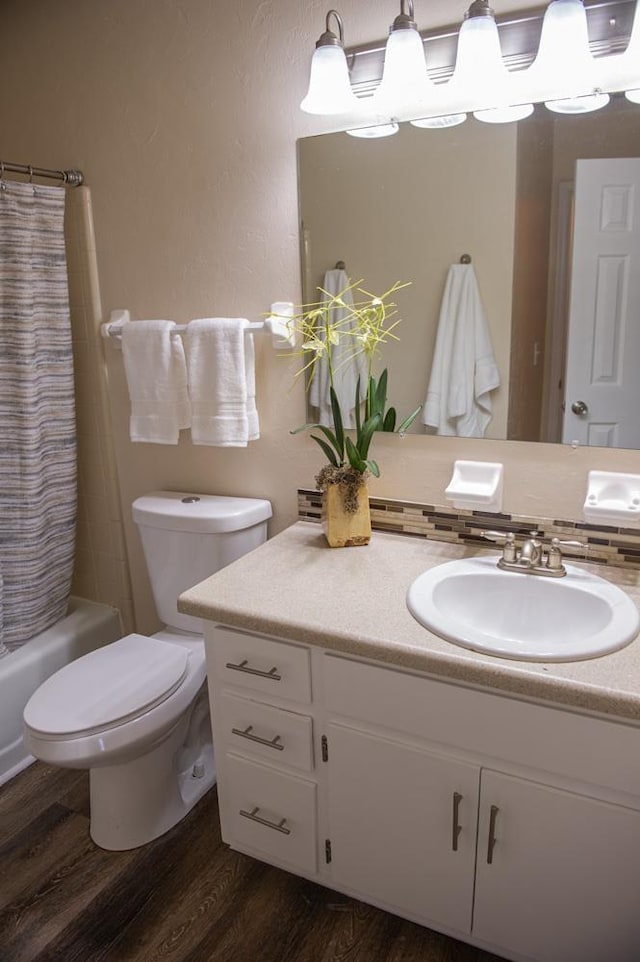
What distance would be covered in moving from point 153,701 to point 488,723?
85 cm

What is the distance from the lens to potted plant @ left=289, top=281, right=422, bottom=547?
64.4 inches

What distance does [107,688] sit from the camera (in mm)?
1667

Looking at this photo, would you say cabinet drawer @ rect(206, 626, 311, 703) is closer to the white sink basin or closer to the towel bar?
the white sink basin

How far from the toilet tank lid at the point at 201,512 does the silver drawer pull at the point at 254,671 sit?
0.48 m

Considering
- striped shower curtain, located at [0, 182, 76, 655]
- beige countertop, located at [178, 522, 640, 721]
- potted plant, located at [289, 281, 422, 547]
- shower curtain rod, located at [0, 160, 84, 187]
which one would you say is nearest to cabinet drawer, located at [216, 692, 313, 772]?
beige countertop, located at [178, 522, 640, 721]

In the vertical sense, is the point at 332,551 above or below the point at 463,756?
above

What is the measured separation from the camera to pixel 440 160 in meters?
1.51

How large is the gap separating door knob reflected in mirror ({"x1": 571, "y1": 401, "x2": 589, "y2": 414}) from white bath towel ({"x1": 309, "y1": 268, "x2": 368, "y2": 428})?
1.68 feet

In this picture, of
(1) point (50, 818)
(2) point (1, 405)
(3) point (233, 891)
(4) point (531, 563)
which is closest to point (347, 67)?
(4) point (531, 563)

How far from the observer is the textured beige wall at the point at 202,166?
1616mm

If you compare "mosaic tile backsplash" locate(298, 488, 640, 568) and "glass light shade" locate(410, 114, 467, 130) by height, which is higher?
"glass light shade" locate(410, 114, 467, 130)

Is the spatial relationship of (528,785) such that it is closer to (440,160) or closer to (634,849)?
(634,849)

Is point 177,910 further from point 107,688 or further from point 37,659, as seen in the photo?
point 37,659

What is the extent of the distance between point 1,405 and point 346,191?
1.21 m
